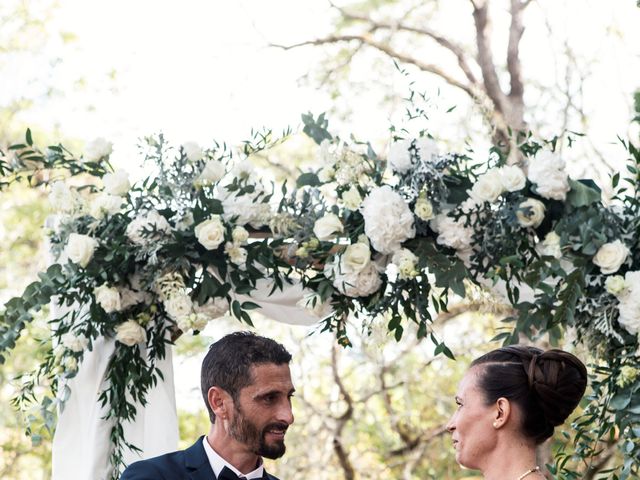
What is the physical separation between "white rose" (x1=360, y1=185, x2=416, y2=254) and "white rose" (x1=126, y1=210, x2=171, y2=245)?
0.77 m

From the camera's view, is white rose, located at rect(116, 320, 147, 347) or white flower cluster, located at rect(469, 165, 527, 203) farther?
white rose, located at rect(116, 320, 147, 347)

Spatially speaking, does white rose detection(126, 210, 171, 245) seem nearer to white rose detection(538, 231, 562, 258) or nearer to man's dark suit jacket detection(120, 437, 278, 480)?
man's dark suit jacket detection(120, 437, 278, 480)

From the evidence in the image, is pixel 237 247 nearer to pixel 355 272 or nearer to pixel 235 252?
pixel 235 252

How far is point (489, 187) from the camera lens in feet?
12.6

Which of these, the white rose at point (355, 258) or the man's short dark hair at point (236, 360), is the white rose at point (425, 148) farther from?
the man's short dark hair at point (236, 360)

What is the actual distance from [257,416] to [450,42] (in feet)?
24.0

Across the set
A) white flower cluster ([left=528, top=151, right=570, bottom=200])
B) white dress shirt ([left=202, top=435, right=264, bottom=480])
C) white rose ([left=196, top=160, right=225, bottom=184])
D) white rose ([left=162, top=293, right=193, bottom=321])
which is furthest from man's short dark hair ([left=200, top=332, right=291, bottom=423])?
white flower cluster ([left=528, top=151, right=570, bottom=200])

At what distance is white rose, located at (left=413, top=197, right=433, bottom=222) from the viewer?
12.6 feet

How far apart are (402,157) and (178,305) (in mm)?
1007

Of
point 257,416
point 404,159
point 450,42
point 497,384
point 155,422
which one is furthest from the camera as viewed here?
point 450,42

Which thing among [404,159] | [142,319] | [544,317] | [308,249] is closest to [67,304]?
[142,319]

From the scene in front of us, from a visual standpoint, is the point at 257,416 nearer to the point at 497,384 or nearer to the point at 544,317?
the point at 497,384

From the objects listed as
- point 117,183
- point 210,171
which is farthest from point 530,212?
point 117,183

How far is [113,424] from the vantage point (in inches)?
164
